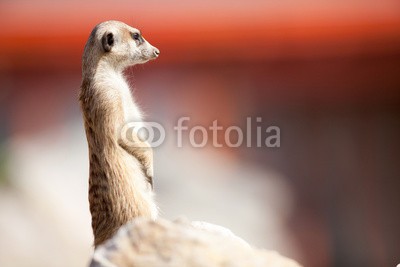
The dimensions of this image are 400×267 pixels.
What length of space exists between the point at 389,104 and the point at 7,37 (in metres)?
1.41

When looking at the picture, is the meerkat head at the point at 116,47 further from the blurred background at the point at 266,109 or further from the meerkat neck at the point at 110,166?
the blurred background at the point at 266,109

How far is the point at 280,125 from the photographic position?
2.69m

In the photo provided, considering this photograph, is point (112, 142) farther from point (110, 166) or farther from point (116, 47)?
point (116, 47)

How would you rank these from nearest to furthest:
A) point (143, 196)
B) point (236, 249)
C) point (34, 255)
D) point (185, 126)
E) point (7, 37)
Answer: point (236, 249), point (143, 196), point (185, 126), point (7, 37), point (34, 255)

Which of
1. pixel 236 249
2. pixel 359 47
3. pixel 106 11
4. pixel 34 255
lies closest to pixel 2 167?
pixel 34 255

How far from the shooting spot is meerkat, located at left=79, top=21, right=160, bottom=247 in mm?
1703

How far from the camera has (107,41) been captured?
1.78m

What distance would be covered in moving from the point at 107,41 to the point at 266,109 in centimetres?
101

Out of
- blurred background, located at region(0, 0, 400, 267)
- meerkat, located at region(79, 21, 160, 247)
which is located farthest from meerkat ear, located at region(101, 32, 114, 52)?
blurred background, located at region(0, 0, 400, 267)

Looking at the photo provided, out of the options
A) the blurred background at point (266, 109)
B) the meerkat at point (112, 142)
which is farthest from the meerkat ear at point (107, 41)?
the blurred background at point (266, 109)

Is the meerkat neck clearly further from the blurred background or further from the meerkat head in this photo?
the blurred background

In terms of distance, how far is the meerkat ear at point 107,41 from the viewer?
1.78 m

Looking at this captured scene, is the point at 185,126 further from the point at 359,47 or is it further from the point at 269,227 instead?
the point at 359,47

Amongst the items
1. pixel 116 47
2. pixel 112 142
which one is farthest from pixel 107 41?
pixel 112 142
